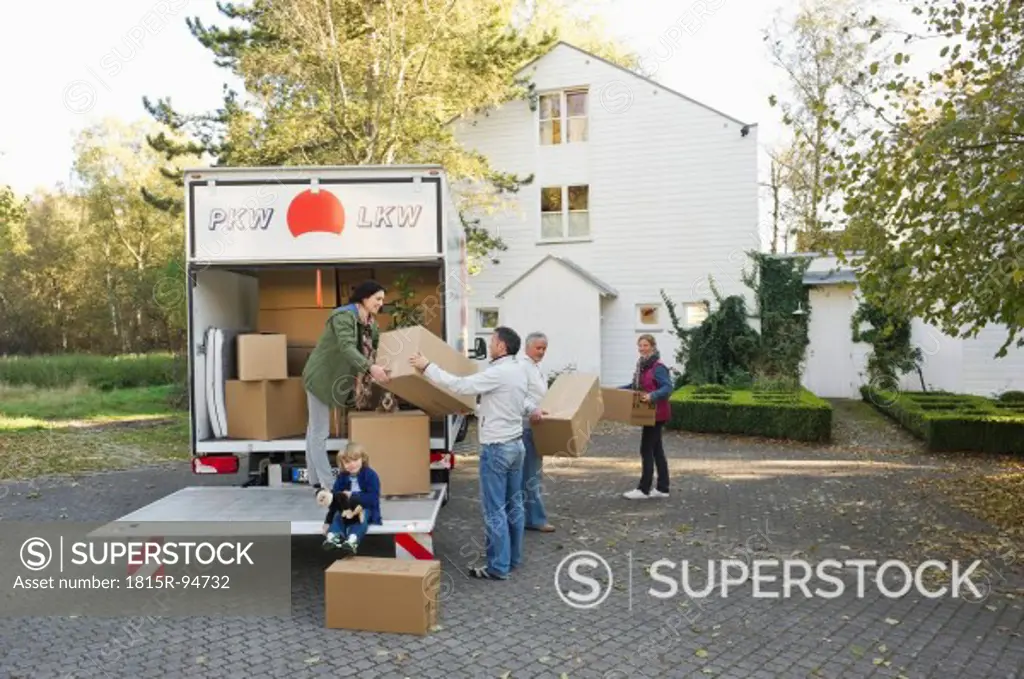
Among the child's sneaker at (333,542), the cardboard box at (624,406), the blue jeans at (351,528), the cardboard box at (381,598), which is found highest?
the cardboard box at (624,406)

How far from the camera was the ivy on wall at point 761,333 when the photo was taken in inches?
761

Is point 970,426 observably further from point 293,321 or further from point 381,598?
point 381,598

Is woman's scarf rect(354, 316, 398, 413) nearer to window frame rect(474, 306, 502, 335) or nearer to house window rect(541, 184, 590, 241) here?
window frame rect(474, 306, 502, 335)

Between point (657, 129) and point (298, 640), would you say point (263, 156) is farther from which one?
point (298, 640)

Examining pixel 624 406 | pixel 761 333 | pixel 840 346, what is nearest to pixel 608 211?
pixel 761 333

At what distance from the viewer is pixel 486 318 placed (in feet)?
75.0

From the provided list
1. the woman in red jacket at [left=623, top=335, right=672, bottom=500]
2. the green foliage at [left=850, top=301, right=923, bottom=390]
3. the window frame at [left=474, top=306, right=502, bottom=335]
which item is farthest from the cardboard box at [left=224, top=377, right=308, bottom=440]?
the green foliage at [left=850, top=301, right=923, bottom=390]

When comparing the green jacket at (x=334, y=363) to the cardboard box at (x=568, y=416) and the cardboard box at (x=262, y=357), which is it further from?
the cardboard box at (x=568, y=416)

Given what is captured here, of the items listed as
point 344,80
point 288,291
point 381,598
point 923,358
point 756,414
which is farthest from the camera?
point 923,358

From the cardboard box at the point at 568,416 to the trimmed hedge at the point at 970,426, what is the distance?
7965 mm

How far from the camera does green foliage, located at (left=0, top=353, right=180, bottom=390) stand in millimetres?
28547

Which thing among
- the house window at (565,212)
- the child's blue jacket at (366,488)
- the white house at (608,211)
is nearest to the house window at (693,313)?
the white house at (608,211)

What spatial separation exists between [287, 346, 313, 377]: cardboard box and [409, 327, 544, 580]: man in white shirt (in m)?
2.63

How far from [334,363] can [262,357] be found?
1.04 m
